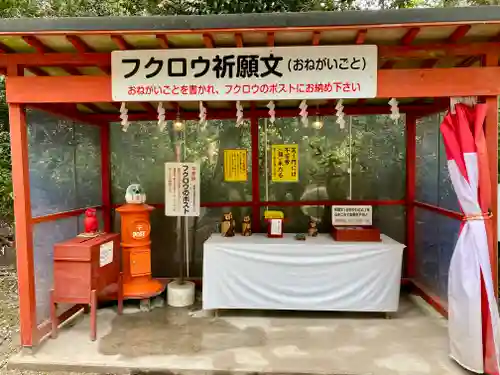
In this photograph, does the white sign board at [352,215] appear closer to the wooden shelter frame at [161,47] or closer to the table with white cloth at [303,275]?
the table with white cloth at [303,275]

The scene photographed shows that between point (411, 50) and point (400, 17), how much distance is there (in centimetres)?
65

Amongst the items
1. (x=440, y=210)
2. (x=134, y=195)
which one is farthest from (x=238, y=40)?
(x=440, y=210)

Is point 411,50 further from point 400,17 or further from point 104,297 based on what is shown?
point 104,297

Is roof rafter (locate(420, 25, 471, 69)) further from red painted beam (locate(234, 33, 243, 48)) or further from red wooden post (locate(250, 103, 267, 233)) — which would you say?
red wooden post (locate(250, 103, 267, 233))

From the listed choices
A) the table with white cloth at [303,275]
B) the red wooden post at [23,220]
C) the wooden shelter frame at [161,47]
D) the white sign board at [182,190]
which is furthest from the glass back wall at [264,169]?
the red wooden post at [23,220]

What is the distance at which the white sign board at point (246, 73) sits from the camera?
363cm

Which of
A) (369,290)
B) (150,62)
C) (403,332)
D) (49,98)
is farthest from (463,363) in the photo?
(49,98)

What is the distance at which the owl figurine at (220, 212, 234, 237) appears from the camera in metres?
5.70

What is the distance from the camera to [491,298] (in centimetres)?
344

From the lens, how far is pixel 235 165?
627 cm

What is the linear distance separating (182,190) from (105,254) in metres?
1.41

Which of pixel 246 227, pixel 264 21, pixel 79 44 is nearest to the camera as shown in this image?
pixel 264 21

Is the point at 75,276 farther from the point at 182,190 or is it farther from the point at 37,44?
the point at 37,44

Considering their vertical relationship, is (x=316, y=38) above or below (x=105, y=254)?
above
